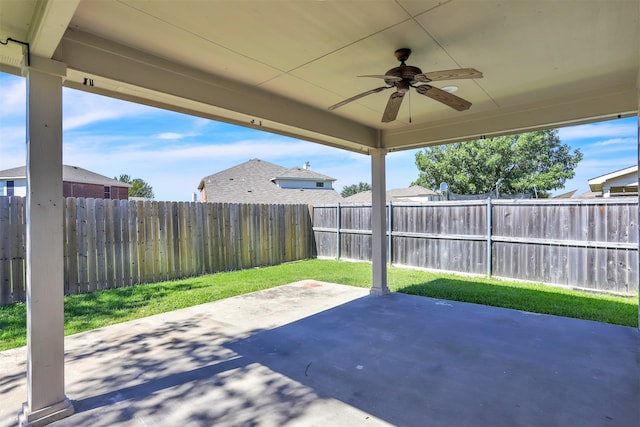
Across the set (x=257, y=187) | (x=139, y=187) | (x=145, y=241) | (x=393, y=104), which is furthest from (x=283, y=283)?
(x=139, y=187)

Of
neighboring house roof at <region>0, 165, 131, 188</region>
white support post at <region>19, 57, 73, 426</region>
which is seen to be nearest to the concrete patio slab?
white support post at <region>19, 57, 73, 426</region>

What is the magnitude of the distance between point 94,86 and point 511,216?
641 centimetres

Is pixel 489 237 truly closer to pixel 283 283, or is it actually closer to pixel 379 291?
pixel 379 291

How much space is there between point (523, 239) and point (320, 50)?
5238 mm

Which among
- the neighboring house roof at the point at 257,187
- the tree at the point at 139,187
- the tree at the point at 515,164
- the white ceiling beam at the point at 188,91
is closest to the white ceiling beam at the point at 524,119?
the white ceiling beam at the point at 188,91

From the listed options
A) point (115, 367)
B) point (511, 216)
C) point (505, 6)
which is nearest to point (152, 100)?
point (115, 367)

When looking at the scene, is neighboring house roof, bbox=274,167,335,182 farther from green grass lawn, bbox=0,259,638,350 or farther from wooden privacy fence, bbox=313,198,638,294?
green grass lawn, bbox=0,259,638,350

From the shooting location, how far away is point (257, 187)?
16.3 meters

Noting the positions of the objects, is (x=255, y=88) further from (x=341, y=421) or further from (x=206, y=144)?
(x=206, y=144)

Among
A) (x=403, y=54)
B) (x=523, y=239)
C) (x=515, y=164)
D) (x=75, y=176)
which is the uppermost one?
(x=515, y=164)

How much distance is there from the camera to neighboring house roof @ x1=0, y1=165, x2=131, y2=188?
42.8ft

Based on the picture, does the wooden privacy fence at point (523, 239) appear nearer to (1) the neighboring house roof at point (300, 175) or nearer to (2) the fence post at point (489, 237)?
(2) the fence post at point (489, 237)

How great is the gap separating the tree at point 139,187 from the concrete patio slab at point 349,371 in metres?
34.2

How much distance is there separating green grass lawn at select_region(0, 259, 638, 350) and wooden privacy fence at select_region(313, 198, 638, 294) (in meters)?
0.34
